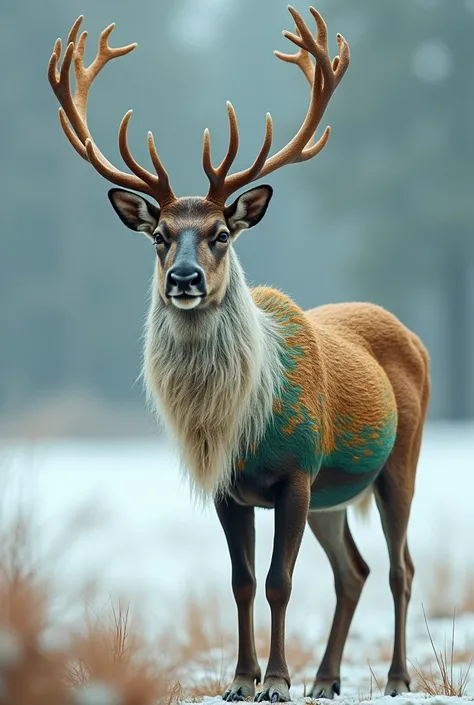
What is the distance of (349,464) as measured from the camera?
18.5 ft

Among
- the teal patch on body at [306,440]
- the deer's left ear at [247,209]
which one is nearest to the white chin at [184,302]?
the deer's left ear at [247,209]

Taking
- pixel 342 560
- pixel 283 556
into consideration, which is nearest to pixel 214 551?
pixel 342 560

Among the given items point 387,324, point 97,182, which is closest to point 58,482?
point 387,324

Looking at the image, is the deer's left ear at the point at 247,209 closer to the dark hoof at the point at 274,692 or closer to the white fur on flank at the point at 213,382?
the white fur on flank at the point at 213,382

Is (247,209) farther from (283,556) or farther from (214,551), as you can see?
(214,551)

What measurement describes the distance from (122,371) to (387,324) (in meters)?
31.9

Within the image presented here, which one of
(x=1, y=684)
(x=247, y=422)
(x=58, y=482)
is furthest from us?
(x=58, y=482)

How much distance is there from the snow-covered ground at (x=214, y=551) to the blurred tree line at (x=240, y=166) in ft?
36.1

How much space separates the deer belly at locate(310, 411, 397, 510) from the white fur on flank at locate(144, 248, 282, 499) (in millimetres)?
525

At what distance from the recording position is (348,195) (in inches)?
1161

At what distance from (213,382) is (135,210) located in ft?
2.71

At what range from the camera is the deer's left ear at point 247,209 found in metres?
5.23

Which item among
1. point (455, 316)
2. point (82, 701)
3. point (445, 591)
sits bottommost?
point (455, 316)

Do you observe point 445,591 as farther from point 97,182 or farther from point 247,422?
point 97,182
